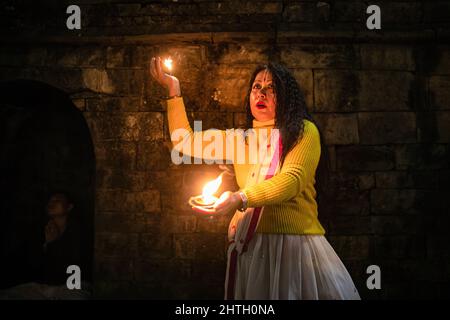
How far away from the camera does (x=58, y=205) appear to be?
3.93 meters

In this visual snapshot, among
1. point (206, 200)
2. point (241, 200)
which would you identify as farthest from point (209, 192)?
point (241, 200)

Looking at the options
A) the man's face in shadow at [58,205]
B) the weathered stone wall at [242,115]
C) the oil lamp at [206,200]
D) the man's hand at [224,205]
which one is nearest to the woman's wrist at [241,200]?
the man's hand at [224,205]

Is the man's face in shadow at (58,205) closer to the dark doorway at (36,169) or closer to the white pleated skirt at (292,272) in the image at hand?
the dark doorway at (36,169)

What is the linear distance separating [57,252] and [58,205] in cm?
57

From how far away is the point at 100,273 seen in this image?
3.39 metres

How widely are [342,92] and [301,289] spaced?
7.63 feet

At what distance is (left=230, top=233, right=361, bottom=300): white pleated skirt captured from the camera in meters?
1.84

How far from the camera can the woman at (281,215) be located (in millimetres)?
1824

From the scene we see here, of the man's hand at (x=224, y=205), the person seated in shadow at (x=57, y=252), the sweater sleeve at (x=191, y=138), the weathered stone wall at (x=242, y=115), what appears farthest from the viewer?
the person seated in shadow at (x=57, y=252)

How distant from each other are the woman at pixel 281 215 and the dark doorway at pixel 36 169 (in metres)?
2.89

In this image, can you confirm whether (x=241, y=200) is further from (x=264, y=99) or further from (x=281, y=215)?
(x=264, y=99)

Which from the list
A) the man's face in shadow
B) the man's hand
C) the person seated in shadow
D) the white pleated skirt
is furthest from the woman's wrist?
the man's face in shadow

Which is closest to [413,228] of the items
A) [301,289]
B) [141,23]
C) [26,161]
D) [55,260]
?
[301,289]

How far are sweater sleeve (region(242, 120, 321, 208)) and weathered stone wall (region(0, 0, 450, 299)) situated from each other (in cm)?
154
